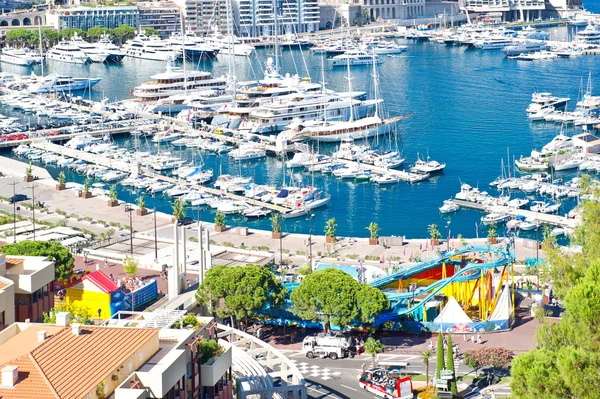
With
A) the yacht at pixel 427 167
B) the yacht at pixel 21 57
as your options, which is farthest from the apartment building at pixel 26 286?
the yacht at pixel 21 57

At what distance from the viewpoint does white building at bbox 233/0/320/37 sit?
178 meters

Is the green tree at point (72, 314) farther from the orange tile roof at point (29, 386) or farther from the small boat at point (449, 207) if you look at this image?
the small boat at point (449, 207)

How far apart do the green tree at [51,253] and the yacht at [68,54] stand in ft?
362

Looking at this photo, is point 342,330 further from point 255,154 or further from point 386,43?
point 386,43

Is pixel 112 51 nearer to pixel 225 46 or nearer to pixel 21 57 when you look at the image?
pixel 21 57

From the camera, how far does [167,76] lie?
357ft

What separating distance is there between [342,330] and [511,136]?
5309cm

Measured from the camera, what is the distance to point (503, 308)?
42250mm

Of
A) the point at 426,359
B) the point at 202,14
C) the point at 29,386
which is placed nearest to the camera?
the point at 29,386

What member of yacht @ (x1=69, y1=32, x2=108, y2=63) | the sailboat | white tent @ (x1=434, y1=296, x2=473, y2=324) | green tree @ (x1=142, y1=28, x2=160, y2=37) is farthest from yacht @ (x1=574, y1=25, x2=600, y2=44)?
white tent @ (x1=434, y1=296, x2=473, y2=324)

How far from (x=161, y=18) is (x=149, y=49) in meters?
27.9

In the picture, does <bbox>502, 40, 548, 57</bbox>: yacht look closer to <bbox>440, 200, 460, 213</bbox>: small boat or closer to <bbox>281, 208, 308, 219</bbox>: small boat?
<bbox>440, 200, 460, 213</bbox>: small boat

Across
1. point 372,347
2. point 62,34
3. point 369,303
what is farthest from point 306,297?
point 62,34

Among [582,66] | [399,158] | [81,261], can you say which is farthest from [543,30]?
[81,261]
